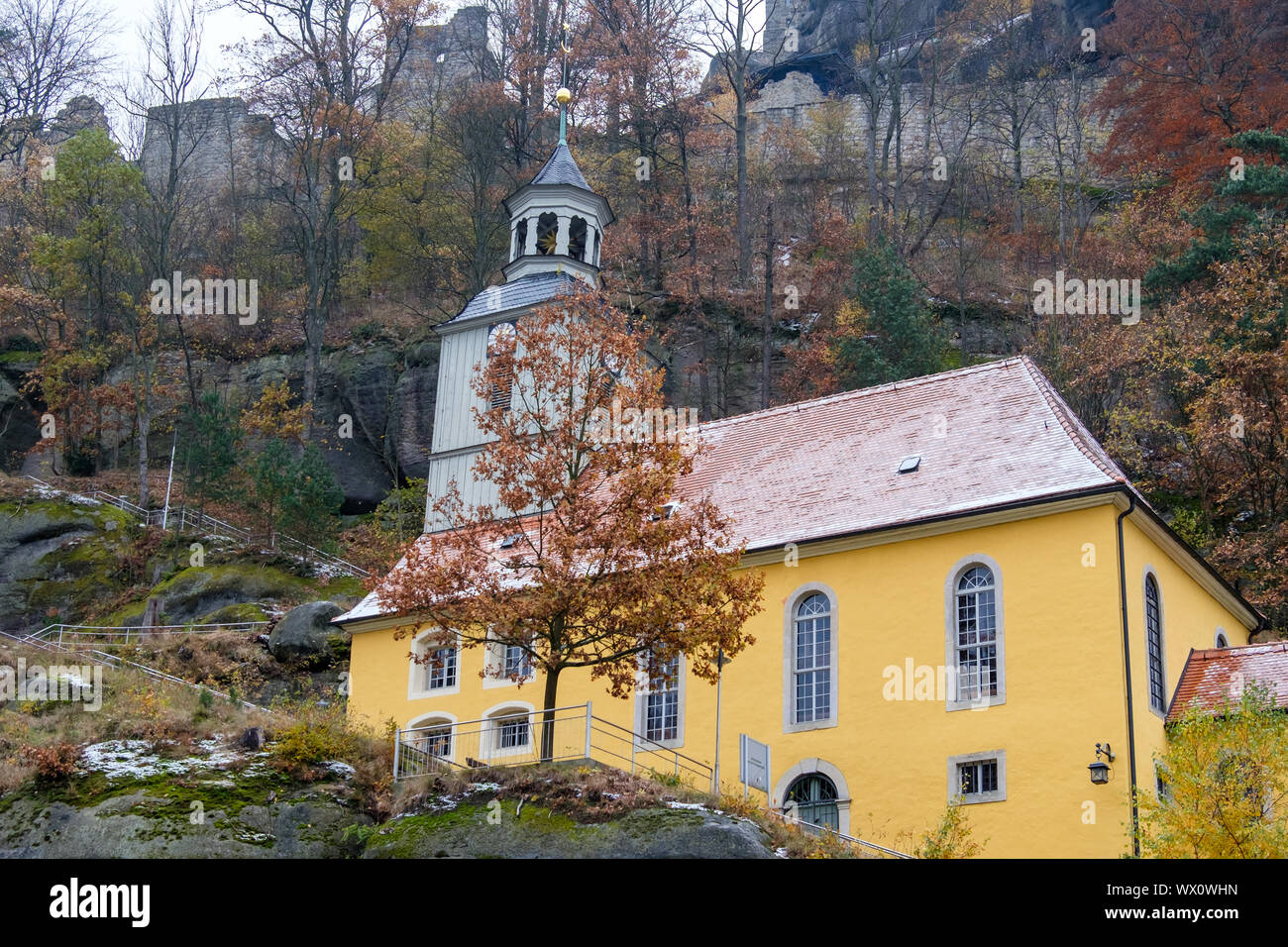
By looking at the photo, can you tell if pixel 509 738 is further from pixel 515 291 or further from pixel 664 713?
pixel 515 291

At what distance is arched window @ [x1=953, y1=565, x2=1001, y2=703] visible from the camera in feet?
76.4

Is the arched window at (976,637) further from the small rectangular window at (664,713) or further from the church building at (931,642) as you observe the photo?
the small rectangular window at (664,713)

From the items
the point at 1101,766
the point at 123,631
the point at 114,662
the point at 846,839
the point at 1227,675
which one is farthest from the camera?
the point at 123,631

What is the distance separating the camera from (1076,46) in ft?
177

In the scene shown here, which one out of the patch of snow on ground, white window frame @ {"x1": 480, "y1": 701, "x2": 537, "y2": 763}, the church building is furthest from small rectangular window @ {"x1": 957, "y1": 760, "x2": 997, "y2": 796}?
the patch of snow on ground

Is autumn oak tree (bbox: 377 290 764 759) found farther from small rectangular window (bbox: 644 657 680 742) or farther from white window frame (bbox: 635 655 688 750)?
small rectangular window (bbox: 644 657 680 742)

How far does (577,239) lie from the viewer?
3703cm

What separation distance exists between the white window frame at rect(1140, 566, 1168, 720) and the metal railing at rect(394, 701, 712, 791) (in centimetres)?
698

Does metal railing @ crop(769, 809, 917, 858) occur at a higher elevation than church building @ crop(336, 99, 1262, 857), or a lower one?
lower

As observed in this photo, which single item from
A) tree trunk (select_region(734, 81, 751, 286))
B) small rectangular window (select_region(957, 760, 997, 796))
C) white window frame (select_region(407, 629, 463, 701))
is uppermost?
tree trunk (select_region(734, 81, 751, 286))

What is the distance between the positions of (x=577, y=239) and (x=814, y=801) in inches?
697

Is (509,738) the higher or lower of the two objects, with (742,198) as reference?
lower

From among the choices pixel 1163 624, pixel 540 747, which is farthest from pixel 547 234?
pixel 1163 624

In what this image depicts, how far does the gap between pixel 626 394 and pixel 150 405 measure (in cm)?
2806
